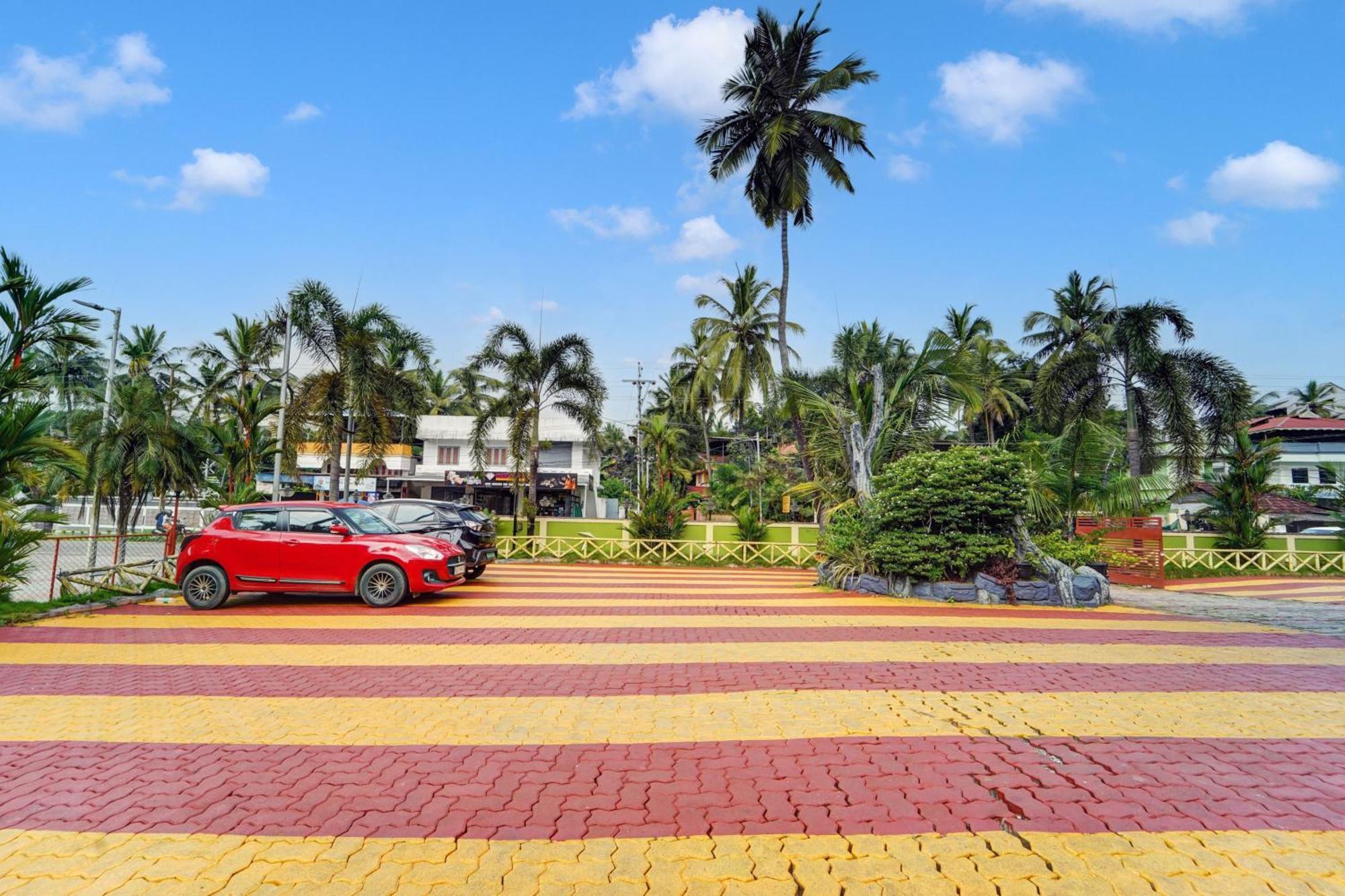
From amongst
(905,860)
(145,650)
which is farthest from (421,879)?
(145,650)

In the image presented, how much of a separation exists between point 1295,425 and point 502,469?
48.8 meters

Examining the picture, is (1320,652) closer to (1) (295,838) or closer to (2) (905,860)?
(2) (905,860)

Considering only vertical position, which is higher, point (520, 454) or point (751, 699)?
point (520, 454)

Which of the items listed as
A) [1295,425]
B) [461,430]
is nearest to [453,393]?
[461,430]

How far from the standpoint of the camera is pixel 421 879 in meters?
3.05

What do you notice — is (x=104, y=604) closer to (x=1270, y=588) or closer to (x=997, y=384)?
(x=1270, y=588)

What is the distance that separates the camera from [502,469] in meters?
42.9

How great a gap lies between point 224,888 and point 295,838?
0.45 meters

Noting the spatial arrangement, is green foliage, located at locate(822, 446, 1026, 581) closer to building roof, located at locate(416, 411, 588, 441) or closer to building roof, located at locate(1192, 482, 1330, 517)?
building roof, located at locate(1192, 482, 1330, 517)

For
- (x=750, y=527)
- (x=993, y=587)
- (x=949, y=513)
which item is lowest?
(x=993, y=587)

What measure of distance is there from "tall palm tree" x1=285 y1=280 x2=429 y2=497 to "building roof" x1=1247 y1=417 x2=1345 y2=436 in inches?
1822

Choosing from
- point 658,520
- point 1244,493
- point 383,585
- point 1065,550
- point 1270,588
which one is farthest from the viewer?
point 658,520

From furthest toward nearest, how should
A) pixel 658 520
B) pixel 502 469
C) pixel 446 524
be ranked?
pixel 502 469 → pixel 658 520 → pixel 446 524

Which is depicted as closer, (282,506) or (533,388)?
(282,506)
